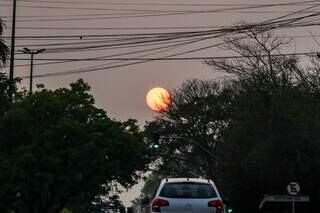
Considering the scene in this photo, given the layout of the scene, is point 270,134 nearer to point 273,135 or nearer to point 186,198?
point 273,135

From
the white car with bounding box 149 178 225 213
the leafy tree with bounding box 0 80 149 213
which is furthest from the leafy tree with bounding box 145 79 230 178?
the white car with bounding box 149 178 225 213

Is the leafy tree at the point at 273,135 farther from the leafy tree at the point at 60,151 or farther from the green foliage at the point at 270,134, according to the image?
the leafy tree at the point at 60,151

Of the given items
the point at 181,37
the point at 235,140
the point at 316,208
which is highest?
the point at 181,37

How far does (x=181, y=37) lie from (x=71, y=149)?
61.6ft

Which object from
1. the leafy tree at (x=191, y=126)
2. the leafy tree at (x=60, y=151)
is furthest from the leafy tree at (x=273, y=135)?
the leafy tree at (x=191, y=126)

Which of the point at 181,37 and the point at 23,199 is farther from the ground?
the point at 181,37

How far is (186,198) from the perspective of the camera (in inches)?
790

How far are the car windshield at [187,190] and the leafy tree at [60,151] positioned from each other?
2998cm

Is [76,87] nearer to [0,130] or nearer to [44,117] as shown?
[44,117]

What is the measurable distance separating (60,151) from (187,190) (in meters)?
32.0

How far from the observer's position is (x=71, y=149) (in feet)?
168

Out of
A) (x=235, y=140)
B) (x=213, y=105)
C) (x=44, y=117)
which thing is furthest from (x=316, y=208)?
(x=213, y=105)

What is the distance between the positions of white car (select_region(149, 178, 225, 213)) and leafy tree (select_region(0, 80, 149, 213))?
2996 centimetres

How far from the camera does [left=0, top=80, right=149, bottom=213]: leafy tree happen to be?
164 ft
